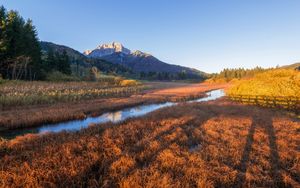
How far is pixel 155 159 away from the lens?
734cm

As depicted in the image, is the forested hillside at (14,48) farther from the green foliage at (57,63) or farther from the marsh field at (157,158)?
the marsh field at (157,158)

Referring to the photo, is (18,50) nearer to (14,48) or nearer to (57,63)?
(14,48)

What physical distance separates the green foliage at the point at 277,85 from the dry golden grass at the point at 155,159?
40.2 feet

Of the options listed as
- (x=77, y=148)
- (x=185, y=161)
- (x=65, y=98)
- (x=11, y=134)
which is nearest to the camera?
(x=185, y=161)

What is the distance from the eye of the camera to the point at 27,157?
23.7ft

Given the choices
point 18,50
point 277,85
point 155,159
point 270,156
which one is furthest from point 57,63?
point 270,156

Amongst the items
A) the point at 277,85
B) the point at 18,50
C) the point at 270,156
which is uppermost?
the point at 18,50

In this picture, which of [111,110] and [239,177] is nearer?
[239,177]

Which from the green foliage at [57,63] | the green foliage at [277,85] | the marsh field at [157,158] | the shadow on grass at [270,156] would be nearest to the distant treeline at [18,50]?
the green foliage at [57,63]

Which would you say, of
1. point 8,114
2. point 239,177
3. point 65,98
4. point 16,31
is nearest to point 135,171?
point 239,177

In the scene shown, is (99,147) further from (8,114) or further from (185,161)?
(8,114)

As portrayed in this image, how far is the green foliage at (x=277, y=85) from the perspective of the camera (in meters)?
21.4

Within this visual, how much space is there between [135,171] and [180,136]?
4.49 metres

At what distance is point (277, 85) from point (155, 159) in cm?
2137
